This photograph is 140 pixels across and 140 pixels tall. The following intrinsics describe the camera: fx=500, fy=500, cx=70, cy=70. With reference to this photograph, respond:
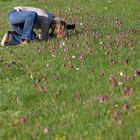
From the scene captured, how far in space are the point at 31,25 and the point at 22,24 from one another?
879 mm

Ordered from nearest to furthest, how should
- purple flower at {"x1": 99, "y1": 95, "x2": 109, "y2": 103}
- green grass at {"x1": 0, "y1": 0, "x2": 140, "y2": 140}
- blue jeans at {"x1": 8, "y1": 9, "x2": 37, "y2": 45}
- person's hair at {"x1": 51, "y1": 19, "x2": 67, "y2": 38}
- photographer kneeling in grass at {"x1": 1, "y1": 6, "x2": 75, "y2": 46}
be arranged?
green grass at {"x1": 0, "y1": 0, "x2": 140, "y2": 140}, purple flower at {"x1": 99, "y1": 95, "x2": 109, "y2": 103}, person's hair at {"x1": 51, "y1": 19, "x2": 67, "y2": 38}, photographer kneeling in grass at {"x1": 1, "y1": 6, "x2": 75, "y2": 46}, blue jeans at {"x1": 8, "y1": 9, "x2": 37, "y2": 45}

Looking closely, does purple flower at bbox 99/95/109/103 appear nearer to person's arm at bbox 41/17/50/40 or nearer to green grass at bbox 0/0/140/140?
green grass at bbox 0/0/140/140

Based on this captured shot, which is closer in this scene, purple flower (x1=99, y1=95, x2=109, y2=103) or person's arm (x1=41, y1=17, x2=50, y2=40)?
purple flower (x1=99, y1=95, x2=109, y2=103)

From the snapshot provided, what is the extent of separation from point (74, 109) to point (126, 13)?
15.5m

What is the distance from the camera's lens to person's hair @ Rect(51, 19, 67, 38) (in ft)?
55.9

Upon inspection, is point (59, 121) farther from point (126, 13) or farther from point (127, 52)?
point (126, 13)

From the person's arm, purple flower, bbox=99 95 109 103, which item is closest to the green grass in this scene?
purple flower, bbox=99 95 109 103

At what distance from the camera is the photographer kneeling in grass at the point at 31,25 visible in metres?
17.2

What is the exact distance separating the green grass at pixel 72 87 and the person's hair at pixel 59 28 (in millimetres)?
281

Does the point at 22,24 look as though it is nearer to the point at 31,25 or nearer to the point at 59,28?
the point at 31,25

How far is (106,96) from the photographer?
963 centimetres

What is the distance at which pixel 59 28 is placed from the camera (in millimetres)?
17422

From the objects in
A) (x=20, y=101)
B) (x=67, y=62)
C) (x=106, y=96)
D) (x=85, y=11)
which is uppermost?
(x=106, y=96)

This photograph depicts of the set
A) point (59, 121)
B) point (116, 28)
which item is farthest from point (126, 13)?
point (59, 121)
